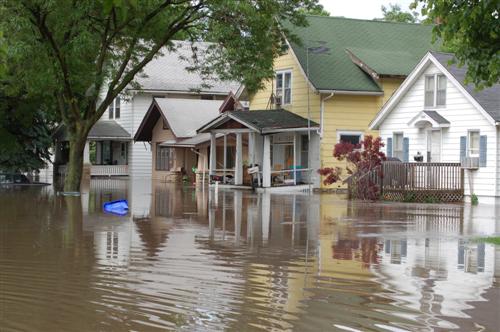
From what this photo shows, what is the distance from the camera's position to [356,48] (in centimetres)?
4134

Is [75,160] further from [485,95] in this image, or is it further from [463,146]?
[485,95]

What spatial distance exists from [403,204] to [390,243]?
12.2 m

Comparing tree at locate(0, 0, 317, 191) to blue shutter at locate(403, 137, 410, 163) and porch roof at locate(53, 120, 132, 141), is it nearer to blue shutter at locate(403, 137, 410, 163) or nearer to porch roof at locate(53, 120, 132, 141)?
blue shutter at locate(403, 137, 410, 163)

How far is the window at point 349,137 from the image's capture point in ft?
128

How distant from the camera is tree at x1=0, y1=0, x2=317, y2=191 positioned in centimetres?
2662

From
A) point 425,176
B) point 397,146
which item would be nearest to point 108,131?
point 397,146

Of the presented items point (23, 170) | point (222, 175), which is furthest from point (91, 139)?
point (222, 175)

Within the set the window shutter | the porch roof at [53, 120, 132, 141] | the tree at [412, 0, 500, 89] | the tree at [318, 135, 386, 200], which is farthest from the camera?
the porch roof at [53, 120, 132, 141]

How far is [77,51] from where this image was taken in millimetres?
26453

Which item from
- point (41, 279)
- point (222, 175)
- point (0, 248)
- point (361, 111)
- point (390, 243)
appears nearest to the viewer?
point (41, 279)

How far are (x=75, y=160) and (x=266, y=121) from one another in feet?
34.8

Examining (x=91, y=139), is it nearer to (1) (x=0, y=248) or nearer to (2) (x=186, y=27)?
(2) (x=186, y=27)

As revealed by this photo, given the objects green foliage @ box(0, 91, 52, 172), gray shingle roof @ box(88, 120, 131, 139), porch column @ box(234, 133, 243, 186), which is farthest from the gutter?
gray shingle roof @ box(88, 120, 131, 139)

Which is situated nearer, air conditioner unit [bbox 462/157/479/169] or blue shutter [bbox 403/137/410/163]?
air conditioner unit [bbox 462/157/479/169]
